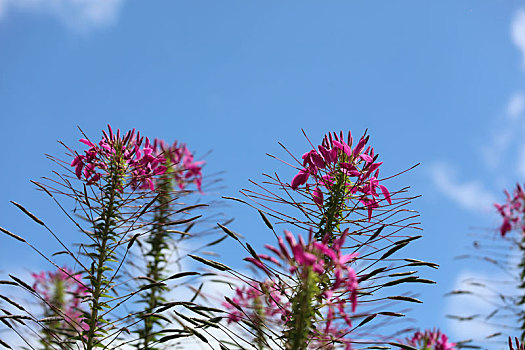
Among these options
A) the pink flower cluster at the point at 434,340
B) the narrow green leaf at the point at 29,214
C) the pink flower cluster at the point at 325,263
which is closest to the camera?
the pink flower cluster at the point at 325,263

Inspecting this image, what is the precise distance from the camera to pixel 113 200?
4.09m

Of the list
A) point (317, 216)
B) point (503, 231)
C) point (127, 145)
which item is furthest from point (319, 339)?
point (503, 231)

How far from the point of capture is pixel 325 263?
3.12 meters

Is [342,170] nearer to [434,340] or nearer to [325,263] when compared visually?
[325,263]

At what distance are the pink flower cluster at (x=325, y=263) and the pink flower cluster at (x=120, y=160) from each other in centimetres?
163

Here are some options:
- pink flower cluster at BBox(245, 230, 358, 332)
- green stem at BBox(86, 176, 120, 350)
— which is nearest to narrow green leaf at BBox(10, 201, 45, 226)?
green stem at BBox(86, 176, 120, 350)

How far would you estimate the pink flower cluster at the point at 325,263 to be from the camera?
2383 mm

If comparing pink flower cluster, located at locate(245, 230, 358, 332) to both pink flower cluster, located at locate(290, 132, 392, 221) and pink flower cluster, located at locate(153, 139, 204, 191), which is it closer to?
pink flower cluster, located at locate(290, 132, 392, 221)

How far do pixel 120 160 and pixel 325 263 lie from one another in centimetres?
204

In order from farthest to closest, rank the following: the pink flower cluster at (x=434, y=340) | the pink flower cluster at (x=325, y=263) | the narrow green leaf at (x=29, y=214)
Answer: the pink flower cluster at (x=434, y=340) → the narrow green leaf at (x=29, y=214) → the pink flower cluster at (x=325, y=263)

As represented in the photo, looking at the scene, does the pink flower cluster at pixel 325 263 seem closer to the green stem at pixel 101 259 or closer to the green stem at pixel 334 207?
the green stem at pixel 334 207

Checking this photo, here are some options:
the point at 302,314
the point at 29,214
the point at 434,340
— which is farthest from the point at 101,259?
the point at 434,340

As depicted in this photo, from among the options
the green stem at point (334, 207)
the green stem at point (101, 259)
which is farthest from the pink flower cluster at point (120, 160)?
the green stem at point (334, 207)

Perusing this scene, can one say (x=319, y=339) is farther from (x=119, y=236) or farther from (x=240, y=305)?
(x=119, y=236)
